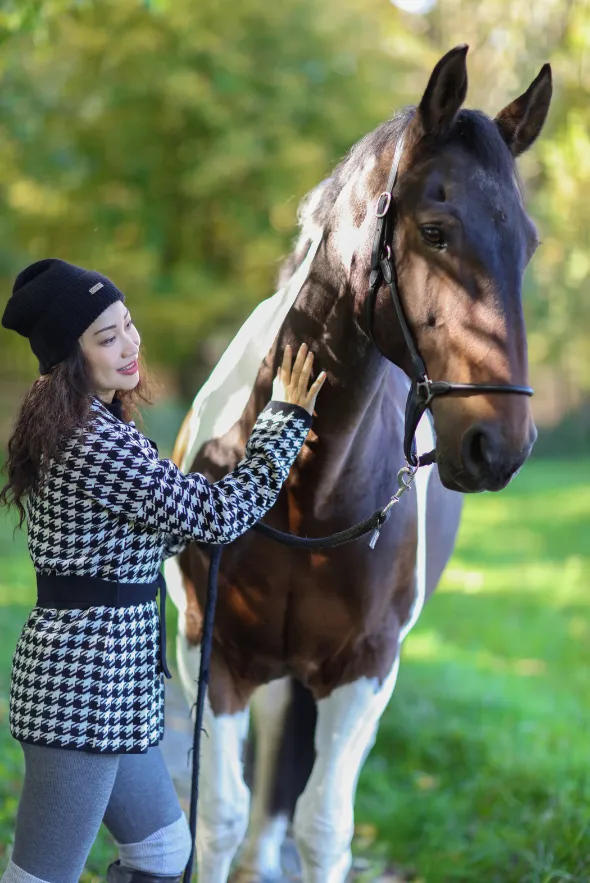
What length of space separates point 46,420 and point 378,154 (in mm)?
905

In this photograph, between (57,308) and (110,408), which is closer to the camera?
(57,308)

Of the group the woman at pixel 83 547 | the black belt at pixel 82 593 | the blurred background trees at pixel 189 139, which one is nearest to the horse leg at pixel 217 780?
the woman at pixel 83 547

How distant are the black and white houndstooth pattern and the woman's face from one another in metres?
0.06

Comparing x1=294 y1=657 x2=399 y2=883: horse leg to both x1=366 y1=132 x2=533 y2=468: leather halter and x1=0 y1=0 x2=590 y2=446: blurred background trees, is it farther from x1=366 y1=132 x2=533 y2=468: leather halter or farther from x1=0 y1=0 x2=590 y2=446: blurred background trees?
x1=0 y1=0 x2=590 y2=446: blurred background trees

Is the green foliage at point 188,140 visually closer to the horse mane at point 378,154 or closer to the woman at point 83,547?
the horse mane at point 378,154

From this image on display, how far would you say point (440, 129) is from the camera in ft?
6.12

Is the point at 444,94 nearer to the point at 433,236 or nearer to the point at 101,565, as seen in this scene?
the point at 433,236

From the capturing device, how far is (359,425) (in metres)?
2.27

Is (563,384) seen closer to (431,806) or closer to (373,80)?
(373,80)

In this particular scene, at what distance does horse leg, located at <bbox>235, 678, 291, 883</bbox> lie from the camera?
315 centimetres

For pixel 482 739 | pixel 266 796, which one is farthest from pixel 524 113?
pixel 482 739

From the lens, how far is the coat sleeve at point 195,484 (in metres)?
1.90

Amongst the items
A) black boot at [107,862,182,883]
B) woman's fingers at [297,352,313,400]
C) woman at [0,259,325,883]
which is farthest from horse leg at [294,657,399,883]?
woman's fingers at [297,352,313,400]

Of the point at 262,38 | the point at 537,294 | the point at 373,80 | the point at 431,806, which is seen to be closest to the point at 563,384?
the point at 537,294
